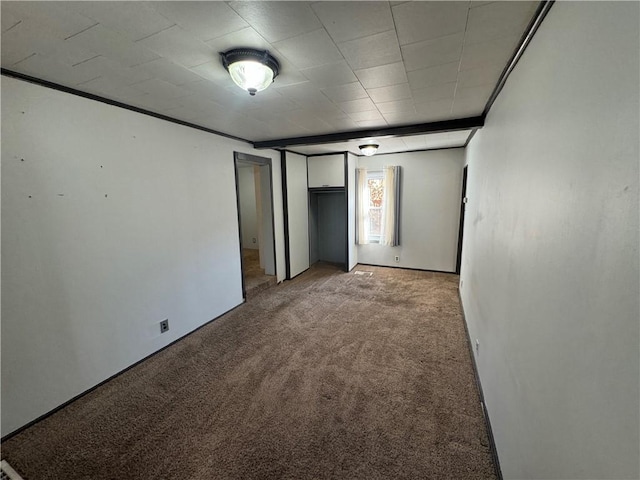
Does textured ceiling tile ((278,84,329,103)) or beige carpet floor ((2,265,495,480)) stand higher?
textured ceiling tile ((278,84,329,103))

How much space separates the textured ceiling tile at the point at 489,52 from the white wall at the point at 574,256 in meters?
0.19

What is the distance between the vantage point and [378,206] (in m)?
5.56

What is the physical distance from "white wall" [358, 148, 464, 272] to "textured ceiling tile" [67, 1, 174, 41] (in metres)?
4.54

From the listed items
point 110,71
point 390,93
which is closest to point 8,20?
point 110,71

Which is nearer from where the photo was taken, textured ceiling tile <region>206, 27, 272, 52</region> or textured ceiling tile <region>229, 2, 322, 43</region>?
textured ceiling tile <region>229, 2, 322, 43</region>

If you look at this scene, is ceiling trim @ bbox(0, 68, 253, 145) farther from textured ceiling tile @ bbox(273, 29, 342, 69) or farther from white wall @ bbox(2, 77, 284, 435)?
textured ceiling tile @ bbox(273, 29, 342, 69)

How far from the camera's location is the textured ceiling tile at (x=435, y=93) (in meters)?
2.01

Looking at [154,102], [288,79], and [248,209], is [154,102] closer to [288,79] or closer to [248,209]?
[288,79]

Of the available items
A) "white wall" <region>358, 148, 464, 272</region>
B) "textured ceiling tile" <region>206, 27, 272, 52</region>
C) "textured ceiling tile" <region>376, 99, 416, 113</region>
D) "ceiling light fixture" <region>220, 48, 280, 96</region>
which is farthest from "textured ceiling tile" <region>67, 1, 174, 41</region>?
"white wall" <region>358, 148, 464, 272</region>

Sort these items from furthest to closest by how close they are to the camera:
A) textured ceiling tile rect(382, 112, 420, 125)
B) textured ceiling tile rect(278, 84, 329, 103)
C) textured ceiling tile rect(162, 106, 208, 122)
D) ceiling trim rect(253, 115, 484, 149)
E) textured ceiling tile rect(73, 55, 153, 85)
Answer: ceiling trim rect(253, 115, 484, 149), textured ceiling tile rect(382, 112, 420, 125), textured ceiling tile rect(162, 106, 208, 122), textured ceiling tile rect(278, 84, 329, 103), textured ceiling tile rect(73, 55, 153, 85)

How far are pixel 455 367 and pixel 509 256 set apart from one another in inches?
54.4

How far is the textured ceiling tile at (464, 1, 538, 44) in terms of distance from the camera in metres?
1.17

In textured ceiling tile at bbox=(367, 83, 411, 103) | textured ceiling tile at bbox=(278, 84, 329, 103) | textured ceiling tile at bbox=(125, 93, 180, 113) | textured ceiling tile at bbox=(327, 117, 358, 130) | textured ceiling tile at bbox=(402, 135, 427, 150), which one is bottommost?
textured ceiling tile at bbox=(278, 84, 329, 103)

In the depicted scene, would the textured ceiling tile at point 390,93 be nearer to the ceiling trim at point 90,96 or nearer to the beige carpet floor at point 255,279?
the ceiling trim at point 90,96
